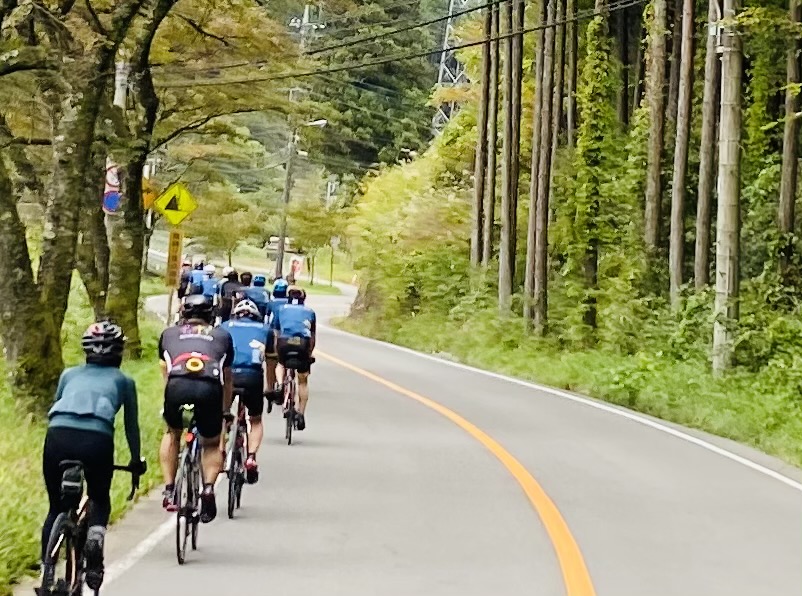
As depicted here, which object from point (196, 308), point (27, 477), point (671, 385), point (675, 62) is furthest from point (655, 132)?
point (196, 308)

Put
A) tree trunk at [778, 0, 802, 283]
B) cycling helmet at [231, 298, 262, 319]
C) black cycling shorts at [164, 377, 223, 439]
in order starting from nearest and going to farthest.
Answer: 1. black cycling shorts at [164, 377, 223, 439]
2. cycling helmet at [231, 298, 262, 319]
3. tree trunk at [778, 0, 802, 283]

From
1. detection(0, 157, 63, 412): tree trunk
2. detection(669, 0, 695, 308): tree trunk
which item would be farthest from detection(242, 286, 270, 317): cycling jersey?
detection(669, 0, 695, 308): tree trunk

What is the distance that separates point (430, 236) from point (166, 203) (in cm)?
1869

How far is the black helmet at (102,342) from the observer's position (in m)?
7.38

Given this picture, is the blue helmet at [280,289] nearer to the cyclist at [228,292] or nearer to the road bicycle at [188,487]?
the cyclist at [228,292]

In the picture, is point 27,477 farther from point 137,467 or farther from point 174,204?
point 174,204

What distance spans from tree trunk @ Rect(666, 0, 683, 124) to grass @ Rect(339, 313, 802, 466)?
6.68 meters

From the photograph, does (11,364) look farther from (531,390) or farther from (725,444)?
(531,390)

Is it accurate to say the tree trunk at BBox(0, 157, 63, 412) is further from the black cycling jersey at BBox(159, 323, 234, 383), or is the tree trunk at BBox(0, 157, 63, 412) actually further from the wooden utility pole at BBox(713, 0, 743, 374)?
the wooden utility pole at BBox(713, 0, 743, 374)

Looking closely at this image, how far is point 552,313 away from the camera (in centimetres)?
3341

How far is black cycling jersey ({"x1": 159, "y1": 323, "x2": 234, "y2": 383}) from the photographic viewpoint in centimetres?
915

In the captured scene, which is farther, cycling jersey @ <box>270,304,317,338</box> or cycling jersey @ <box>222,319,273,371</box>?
cycling jersey @ <box>270,304,317,338</box>

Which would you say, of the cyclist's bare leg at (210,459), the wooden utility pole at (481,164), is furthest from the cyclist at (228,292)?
the wooden utility pole at (481,164)

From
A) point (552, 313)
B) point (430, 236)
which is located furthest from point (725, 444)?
point (430, 236)
